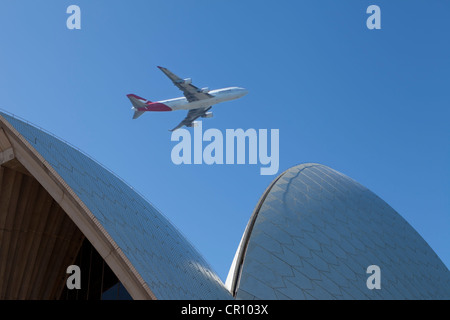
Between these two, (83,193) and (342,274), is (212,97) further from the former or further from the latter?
(83,193)

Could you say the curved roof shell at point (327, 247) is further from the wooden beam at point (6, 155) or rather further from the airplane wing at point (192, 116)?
the airplane wing at point (192, 116)

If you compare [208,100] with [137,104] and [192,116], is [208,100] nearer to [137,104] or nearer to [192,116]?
[192,116]

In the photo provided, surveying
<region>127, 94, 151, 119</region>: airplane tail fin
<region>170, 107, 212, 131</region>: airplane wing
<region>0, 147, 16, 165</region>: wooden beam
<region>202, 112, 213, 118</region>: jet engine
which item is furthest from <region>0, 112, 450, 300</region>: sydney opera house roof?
<region>127, 94, 151, 119</region>: airplane tail fin

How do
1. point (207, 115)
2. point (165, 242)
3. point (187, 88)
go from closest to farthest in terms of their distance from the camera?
1. point (165, 242)
2. point (187, 88)
3. point (207, 115)

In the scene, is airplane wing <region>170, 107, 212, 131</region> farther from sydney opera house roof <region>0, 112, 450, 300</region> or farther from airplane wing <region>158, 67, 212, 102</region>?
sydney opera house roof <region>0, 112, 450, 300</region>

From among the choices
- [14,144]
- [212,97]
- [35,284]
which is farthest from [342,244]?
[212,97]

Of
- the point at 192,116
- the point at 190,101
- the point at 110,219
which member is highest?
the point at 190,101

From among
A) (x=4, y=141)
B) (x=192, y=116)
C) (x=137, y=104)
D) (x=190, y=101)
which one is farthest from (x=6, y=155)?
(x=137, y=104)
